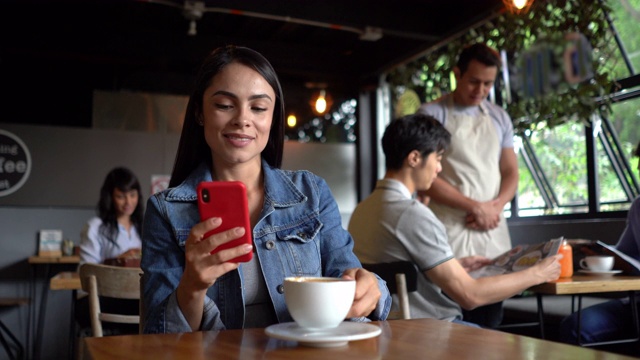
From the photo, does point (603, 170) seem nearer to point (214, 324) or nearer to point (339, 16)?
point (339, 16)

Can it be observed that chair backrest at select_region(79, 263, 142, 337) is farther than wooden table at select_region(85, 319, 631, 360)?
Yes

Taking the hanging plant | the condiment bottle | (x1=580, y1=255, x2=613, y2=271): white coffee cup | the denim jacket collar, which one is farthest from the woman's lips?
the hanging plant

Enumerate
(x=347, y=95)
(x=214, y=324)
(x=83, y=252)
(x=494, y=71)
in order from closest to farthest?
(x=214, y=324) → (x=494, y=71) → (x=83, y=252) → (x=347, y=95)

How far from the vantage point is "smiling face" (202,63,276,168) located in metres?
1.49

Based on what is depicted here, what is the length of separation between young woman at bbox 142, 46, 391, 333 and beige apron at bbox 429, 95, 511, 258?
1.90m

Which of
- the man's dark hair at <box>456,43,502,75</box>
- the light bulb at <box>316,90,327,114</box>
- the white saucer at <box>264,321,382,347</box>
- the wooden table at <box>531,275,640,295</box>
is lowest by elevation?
the wooden table at <box>531,275,640,295</box>

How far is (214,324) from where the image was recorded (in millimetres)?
1347

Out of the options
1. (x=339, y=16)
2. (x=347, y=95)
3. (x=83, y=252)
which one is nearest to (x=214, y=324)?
(x=83, y=252)

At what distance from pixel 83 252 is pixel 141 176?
6.70 feet

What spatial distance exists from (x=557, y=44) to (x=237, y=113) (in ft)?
12.4

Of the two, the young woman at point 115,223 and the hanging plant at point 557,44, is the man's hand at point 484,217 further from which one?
the young woman at point 115,223

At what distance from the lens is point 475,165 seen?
3.53m

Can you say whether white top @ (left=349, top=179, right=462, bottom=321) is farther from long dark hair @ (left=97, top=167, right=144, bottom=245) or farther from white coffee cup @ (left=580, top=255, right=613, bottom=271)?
long dark hair @ (left=97, top=167, right=144, bottom=245)

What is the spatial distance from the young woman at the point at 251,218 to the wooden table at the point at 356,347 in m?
0.20
